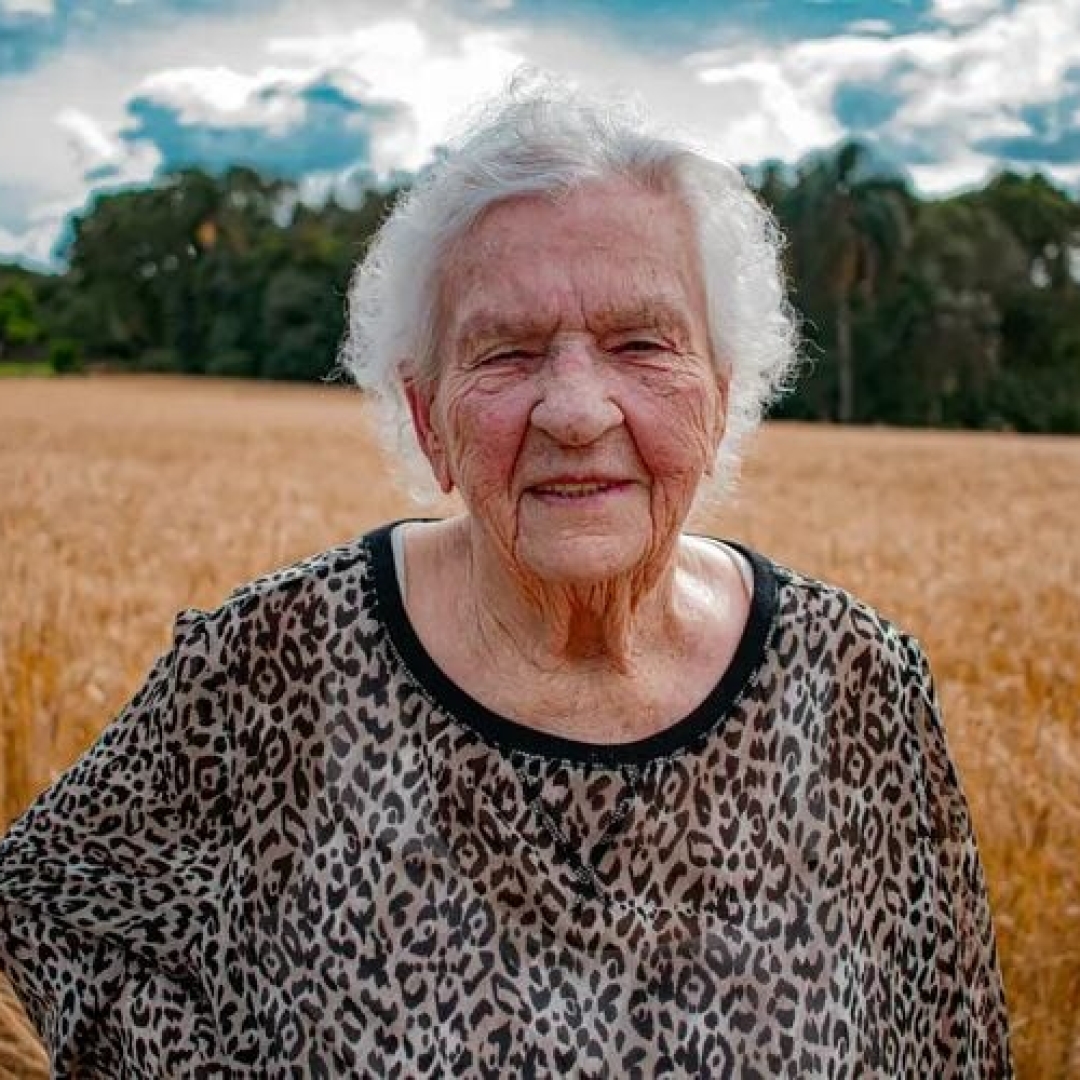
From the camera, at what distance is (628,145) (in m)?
1.83

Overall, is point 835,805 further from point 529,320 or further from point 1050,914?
point 1050,914

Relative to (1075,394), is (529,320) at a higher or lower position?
higher

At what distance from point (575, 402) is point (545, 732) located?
1.37 ft

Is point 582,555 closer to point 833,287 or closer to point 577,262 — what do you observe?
point 577,262

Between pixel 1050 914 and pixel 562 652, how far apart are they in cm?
144

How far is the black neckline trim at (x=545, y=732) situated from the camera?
188cm

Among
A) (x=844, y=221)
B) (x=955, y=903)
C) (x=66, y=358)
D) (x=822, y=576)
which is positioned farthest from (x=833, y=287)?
(x=955, y=903)

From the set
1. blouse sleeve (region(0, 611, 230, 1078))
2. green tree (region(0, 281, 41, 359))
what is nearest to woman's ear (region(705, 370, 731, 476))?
blouse sleeve (region(0, 611, 230, 1078))

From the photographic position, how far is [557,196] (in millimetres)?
1791

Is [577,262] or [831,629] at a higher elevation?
[577,262]

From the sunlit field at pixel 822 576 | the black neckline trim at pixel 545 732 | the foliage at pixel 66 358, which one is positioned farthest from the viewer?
the foliage at pixel 66 358

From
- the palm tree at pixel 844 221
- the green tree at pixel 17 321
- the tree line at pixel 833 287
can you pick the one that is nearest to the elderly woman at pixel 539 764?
the tree line at pixel 833 287

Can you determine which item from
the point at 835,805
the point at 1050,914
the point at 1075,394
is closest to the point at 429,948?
the point at 835,805

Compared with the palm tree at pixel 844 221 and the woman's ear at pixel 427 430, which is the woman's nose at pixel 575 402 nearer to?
the woman's ear at pixel 427 430
